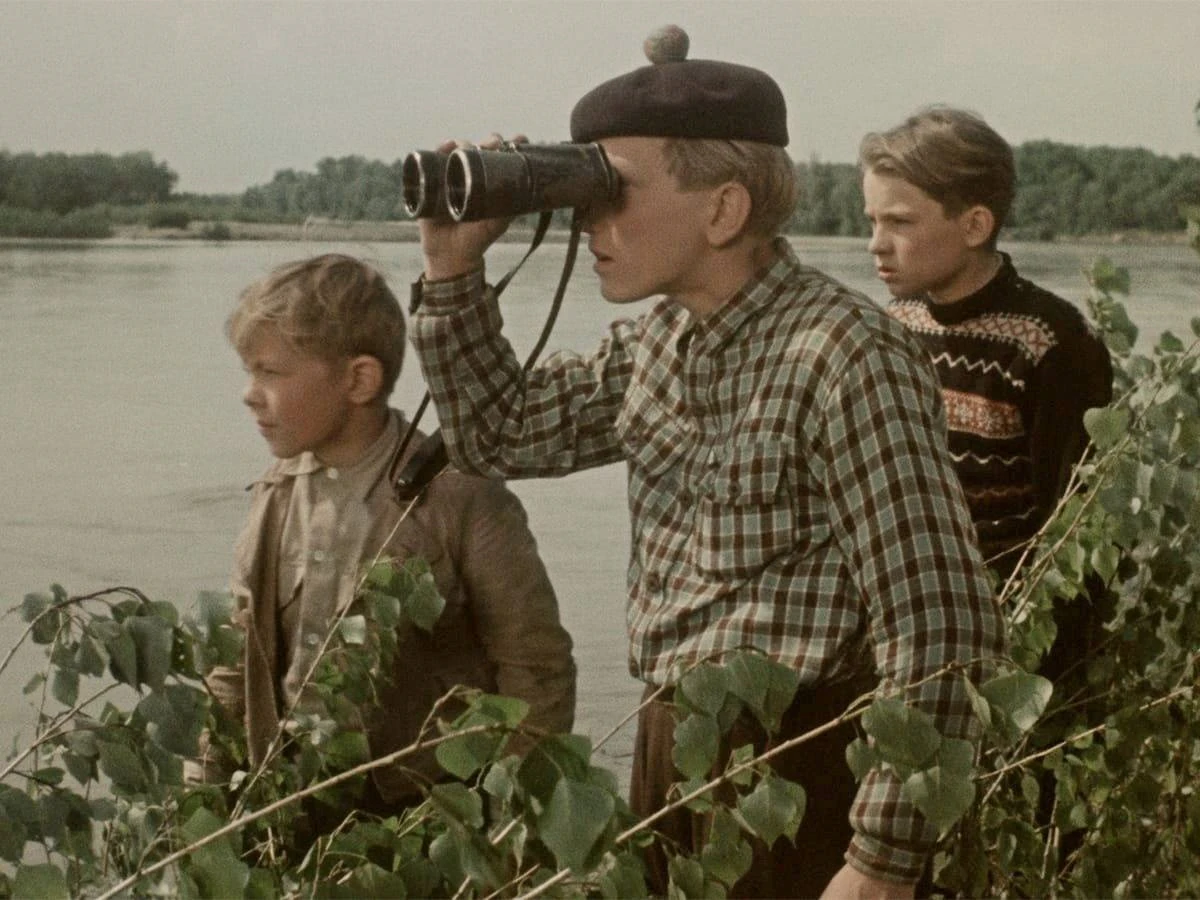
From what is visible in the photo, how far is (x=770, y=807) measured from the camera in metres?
1.24

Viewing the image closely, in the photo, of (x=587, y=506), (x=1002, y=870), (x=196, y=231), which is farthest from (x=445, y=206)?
(x=196, y=231)

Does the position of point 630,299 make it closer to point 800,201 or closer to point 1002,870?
point 800,201

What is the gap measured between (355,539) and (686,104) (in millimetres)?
796

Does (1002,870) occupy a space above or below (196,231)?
below

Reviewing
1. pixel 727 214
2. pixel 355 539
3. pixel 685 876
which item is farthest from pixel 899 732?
pixel 355 539

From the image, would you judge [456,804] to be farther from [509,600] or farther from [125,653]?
[509,600]

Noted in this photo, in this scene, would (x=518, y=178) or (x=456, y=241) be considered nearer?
(x=518, y=178)

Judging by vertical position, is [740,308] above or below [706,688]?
above

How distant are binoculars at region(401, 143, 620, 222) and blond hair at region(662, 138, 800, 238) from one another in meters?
0.07

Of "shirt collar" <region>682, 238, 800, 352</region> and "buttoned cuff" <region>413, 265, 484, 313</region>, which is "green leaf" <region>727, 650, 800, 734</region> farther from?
"buttoned cuff" <region>413, 265, 484, 313</region>

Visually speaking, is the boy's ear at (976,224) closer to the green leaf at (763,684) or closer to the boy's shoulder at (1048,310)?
the boy's shoulder at (1048,310)

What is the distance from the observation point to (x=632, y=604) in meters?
1.92

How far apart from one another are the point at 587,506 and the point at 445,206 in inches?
171

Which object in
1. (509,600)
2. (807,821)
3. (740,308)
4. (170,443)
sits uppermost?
(740,308)
